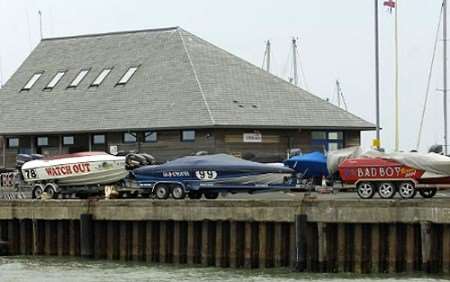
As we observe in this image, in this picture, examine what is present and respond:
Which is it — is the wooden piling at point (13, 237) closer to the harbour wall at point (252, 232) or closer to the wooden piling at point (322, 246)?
the harbour wall at point (252, 232)

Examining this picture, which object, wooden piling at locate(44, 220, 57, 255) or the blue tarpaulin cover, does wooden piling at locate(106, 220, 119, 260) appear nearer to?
wooden piling at locate(44, 220, 57, 255)

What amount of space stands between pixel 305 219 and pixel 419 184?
16.1 ft

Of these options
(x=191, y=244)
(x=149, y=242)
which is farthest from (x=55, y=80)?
(x=191, y=244)

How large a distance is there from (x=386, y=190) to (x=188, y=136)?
17228 millimetres

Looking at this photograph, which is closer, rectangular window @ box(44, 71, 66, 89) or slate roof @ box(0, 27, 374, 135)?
slate roof @ box(0, 27, 374, 135)

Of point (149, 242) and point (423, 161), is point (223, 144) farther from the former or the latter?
point (423, 161)

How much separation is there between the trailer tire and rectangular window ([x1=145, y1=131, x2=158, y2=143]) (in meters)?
10.7

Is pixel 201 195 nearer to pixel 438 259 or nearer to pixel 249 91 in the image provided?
pixel 438 259

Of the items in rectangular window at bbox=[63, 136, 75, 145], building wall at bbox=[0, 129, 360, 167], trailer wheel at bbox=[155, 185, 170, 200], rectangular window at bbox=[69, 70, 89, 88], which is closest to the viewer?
trailer wheel at bbox=[155, 185, 170, 200]

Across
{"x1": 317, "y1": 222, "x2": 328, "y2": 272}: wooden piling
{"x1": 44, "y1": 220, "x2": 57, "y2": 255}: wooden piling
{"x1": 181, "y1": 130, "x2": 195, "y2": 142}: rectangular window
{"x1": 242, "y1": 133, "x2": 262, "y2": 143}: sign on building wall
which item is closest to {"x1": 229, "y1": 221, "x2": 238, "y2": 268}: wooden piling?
{"x1": 317, "y1": 222, "x2": 328, "y2": 272}: wooden piling

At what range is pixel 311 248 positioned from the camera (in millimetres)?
29938

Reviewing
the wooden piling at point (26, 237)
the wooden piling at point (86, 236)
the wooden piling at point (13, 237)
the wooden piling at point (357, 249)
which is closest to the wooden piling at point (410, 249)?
the wooden piling at point (357, 249)

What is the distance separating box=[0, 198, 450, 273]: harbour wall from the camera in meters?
28.7

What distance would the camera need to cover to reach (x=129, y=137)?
5094 cm
